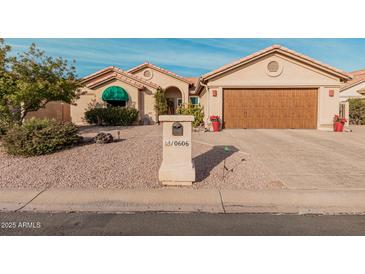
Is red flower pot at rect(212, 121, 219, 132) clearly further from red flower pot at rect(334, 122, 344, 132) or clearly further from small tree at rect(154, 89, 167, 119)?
red flower pot at rect(334, 122, 344, 132)

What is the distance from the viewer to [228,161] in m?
6.58

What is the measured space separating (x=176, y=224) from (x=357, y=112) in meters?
22.9

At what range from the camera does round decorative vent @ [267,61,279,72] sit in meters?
13.9

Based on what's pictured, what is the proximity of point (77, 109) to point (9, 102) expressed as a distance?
8.80m

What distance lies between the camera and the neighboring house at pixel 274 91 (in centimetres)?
1378

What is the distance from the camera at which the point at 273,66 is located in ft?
45.6

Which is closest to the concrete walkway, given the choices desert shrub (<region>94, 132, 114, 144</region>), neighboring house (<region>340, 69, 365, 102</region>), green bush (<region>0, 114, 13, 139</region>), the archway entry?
desert shrub (<region>94, 132, 114, 144</region>)

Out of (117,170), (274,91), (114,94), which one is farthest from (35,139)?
(274,91)

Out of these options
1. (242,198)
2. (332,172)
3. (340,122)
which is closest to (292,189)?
(242,198)

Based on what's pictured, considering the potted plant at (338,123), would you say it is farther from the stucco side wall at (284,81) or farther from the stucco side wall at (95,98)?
the stucco side wall at (95,98)

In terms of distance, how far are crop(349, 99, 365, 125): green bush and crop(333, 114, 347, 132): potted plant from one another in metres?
8.44

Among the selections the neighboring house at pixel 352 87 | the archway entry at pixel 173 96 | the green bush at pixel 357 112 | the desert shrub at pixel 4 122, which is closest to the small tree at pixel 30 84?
the desert shrub at pixel 4 122

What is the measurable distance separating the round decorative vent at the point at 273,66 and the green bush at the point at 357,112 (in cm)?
1134

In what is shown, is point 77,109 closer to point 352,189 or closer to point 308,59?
point 308,59
